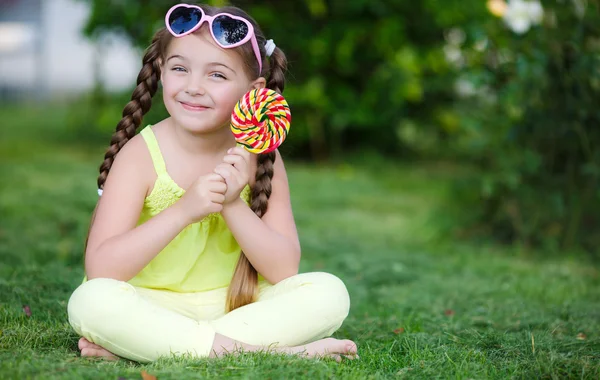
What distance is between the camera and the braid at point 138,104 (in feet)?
8.81

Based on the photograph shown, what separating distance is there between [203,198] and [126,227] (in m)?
0.30

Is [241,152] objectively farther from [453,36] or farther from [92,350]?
[453,36]

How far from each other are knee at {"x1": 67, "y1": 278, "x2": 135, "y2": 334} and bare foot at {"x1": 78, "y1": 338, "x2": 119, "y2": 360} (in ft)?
0.30

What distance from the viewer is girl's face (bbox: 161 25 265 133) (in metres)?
2.54

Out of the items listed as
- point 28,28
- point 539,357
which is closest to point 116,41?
point 539,357

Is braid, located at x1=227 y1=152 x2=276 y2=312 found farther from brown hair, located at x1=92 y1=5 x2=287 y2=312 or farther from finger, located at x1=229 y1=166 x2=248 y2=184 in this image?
finger, located at x1=229 y1=166 x2=248 y2=184

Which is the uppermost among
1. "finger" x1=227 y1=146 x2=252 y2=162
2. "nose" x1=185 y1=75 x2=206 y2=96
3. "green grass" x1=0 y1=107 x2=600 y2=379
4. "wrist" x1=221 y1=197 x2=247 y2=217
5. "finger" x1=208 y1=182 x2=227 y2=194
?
"nose" x1=185 y1=75 x2=206 y2=96

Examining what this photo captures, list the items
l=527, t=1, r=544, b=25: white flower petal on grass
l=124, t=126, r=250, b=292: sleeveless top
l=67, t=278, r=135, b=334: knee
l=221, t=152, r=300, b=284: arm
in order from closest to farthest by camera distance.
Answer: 1. l=67, t=278, r=135, b=334: knee
2. l=221, t=152, r=300, b=284: arm
3. l=124, t=126, r=250, b=292: sleeveless top
4. l=527, t=1, r=544, b=25: white flower petal on grass

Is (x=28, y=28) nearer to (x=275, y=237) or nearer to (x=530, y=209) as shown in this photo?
(x=530, y=209)

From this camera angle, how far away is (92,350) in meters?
2.38

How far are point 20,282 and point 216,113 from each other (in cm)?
126

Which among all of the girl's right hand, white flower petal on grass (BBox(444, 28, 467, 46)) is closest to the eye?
the girl's right hand

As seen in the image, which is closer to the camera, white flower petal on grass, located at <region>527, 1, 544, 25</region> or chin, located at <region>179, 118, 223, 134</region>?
chin, located at <region>179, 118, 223, 134</region>

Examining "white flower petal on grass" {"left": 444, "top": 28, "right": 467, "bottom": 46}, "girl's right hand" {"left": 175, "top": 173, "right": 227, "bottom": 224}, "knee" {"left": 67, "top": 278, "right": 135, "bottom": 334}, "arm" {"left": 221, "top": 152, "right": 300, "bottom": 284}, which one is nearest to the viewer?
"knee" {"left": 67, "top": 278, "right": 135, "bottom": 334}
